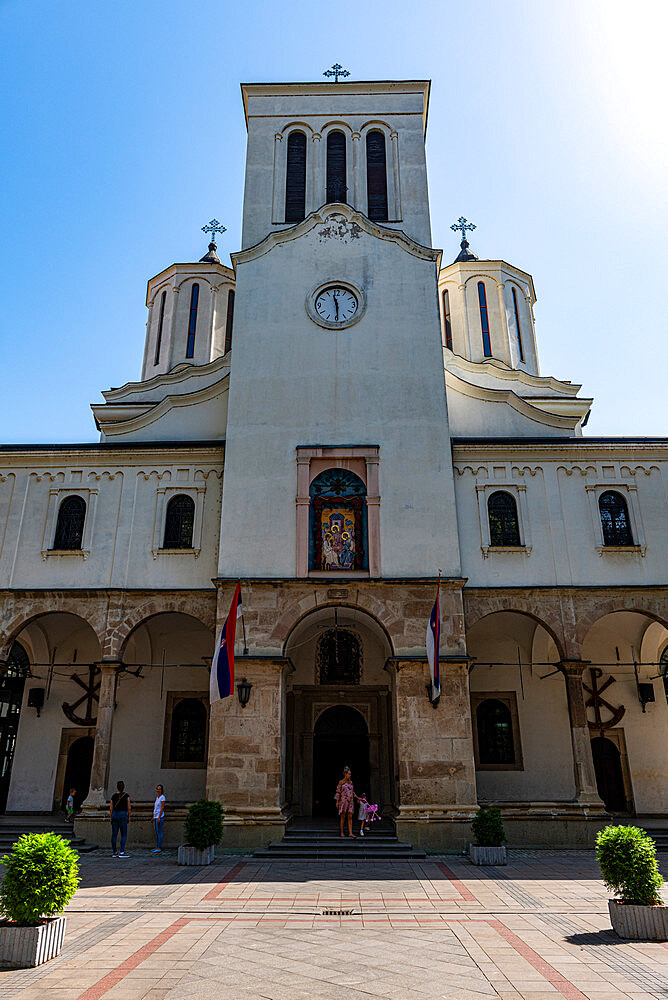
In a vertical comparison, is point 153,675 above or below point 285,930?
→ above

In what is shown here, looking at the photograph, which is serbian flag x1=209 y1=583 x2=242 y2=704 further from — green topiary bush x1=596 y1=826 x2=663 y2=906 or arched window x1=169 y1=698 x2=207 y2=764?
green topiary bush x1=596 y1=826 x2=663 y2=906

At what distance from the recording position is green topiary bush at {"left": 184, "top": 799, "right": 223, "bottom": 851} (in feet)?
45.2

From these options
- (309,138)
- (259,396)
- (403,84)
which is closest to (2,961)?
(259,396)

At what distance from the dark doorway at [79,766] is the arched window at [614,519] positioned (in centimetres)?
1502

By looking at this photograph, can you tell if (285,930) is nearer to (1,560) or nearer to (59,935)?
(59,935)

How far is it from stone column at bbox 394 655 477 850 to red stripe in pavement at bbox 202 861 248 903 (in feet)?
11.5

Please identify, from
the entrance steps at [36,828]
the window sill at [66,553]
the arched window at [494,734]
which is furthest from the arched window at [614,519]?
the entrance steps at [36,828]

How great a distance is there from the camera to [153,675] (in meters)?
20.1

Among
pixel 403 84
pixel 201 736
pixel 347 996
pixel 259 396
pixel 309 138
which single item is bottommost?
pixel 347 996

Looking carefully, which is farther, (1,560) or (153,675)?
(153,675)

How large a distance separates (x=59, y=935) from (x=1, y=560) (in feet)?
39.7

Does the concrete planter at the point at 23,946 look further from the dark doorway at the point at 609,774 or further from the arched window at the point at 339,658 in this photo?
the dark doorway at the point at 609,774

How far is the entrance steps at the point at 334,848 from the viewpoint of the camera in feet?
48.0

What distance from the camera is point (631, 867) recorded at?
8.58 m
